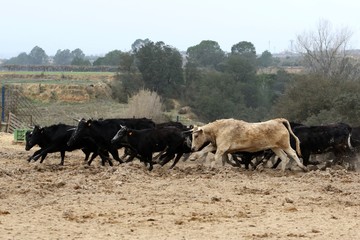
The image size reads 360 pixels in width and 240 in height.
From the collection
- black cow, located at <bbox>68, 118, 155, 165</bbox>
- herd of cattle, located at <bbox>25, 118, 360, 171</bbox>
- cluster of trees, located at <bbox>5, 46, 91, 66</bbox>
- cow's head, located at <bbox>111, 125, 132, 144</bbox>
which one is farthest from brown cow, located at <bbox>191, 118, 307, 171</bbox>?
cluster of trees, located at <bbox>5, 46, 91, 66</bbox>

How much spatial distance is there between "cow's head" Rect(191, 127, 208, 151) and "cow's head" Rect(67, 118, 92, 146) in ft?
9.16

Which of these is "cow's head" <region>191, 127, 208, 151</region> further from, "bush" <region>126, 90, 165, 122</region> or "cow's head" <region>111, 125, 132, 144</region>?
"bush" <region>126, 90, 165, 122</region>

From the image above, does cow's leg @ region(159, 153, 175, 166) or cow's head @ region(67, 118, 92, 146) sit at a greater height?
cow's head @ region(67, 118, 92, 146)

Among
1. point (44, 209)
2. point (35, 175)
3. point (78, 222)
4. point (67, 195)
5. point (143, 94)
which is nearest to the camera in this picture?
point (78, 222)

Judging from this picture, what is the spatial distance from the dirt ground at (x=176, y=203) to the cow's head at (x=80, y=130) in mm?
1010

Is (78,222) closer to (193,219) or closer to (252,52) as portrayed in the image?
(193,219)

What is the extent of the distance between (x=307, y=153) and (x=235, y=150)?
2.26 meters

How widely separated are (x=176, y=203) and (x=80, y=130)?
6783 mm

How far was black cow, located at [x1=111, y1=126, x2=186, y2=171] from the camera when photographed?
747 inches

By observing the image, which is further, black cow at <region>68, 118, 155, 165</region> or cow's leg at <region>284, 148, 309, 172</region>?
black cow at <region>68, 118, 155, 165</region>

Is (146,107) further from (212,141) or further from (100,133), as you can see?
(212,141)

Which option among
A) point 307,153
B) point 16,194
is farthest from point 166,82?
point 16,194

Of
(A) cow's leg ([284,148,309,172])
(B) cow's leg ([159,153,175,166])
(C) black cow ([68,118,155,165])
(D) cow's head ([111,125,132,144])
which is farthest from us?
(C) black cow ([68,118,155,165])

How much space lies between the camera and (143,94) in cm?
4478
